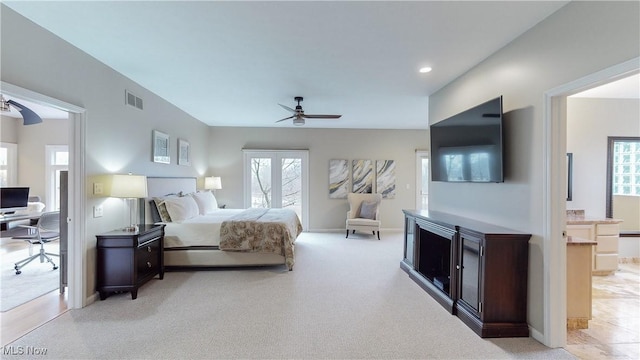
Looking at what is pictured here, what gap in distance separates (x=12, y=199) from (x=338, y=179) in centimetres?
626

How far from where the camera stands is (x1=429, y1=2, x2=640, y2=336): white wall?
6.00 ft

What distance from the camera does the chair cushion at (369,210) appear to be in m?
6.41

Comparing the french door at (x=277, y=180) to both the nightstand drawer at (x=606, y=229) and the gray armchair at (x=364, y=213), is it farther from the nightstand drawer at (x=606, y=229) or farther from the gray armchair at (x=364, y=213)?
the nightstand drawer at (x=606, y=229)

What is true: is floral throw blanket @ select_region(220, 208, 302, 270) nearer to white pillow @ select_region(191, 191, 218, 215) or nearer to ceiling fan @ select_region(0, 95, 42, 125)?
white pillow @ select_region(191, 191, 218, 215)

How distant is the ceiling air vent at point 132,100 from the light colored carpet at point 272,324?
2.39 metres

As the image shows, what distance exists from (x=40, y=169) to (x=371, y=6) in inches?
314

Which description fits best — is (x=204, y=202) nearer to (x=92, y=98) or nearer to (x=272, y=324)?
(x=92, y=98)

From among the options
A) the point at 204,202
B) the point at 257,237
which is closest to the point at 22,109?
the point at 204,202

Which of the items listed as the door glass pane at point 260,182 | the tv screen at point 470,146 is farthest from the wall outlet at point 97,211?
the tv screen at point 470,146

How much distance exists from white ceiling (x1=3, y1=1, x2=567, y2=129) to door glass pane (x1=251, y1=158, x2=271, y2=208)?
2.93m

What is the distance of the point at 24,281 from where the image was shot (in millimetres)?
3602

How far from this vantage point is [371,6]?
6.84ft

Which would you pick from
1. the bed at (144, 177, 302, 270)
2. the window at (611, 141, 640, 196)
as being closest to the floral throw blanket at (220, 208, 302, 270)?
the bed at (144, 177, 302, 270)

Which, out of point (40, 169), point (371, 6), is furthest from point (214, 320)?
point (40, 169)
